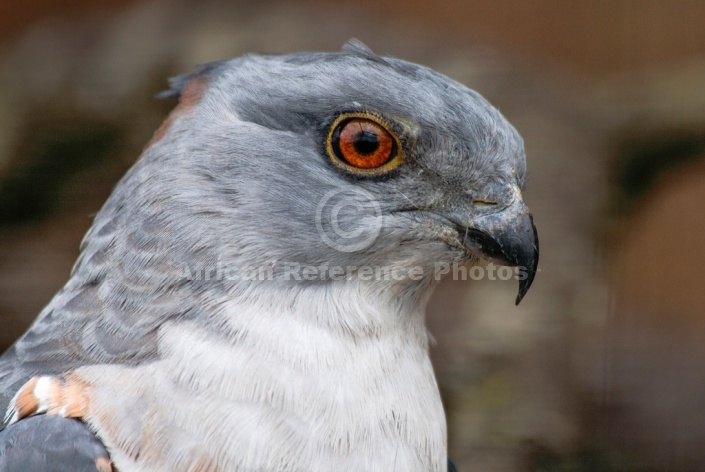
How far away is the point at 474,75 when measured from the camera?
252 inches

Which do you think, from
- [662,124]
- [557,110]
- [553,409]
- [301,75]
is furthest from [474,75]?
[301,75]

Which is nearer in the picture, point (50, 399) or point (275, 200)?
point (50, 399)

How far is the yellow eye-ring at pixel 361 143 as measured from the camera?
2.82m

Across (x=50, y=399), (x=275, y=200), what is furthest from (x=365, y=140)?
(x=50, y=399)

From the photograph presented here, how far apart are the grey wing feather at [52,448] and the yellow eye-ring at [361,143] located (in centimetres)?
120

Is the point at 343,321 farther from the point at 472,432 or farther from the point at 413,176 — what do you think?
the point at 472,432

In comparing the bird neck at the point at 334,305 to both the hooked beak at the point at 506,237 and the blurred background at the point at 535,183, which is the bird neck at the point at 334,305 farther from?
the blurred background at the point at 535,183

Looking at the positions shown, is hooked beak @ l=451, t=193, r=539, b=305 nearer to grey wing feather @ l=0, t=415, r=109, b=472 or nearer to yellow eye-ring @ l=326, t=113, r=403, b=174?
yellow eye-ring @ l=326, t=113, r=403, b=174

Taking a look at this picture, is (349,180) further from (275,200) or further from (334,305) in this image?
(334,305)

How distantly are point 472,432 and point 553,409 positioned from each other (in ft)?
2.00

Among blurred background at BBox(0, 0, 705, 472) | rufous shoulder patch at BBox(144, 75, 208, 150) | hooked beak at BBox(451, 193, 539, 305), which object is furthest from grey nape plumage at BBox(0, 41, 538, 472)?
blurred background at BBox(0, 0, 705, 472)

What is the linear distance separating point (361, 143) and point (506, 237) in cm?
59

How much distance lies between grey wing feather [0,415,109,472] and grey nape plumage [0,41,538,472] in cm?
1

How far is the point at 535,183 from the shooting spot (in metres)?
6.19
